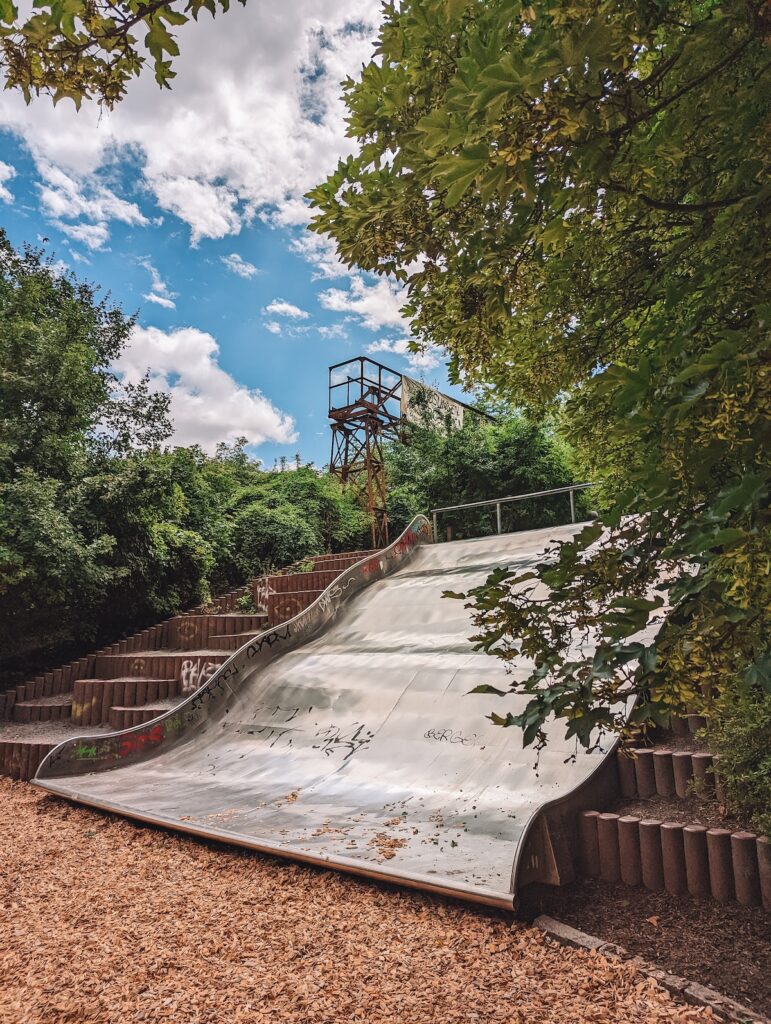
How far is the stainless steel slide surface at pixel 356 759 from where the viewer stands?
3434mm

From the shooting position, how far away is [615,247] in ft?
7.68

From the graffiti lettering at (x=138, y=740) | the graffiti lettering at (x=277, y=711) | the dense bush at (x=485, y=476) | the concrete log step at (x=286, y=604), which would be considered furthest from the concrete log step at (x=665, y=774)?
the dense bush at (x=485, y=476)

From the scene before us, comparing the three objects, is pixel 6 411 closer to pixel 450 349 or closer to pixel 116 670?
pixel 116 670

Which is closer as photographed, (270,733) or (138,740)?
(270,733)

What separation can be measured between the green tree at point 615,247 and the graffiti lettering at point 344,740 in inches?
137

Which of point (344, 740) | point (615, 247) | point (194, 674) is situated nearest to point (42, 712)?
point (194, 674)

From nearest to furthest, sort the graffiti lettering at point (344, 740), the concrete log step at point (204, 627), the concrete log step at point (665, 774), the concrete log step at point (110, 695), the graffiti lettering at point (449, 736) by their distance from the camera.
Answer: the concrete log step at point (665, 774), the graffiti lettering at point (449, 736), the graffiti lettering at point (344, 740), the concrete log step at point (110, 695), the concrete log step at point (204, 627)

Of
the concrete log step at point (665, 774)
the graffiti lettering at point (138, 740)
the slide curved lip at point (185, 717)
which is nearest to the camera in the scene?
the concrete log step at point (665, 774)

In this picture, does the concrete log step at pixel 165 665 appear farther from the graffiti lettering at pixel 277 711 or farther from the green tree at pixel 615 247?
the green tree at pixel 615 247

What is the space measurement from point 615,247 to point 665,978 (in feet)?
9.01

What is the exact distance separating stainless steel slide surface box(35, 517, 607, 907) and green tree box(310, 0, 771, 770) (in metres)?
1.84

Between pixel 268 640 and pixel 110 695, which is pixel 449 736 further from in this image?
pixel 110 695

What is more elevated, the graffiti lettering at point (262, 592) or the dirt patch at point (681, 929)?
the graffiti lettering at point (262, 592)

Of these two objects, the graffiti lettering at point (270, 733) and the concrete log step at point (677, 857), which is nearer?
the concrete log step at point (677, 857)
